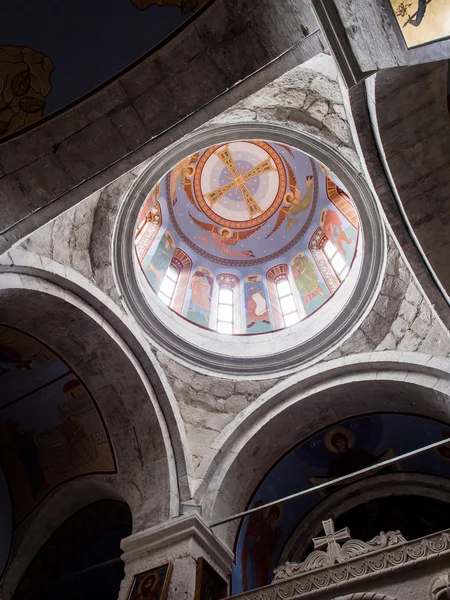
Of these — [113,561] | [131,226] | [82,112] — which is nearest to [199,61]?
[82,112]

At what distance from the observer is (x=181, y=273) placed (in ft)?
37.1

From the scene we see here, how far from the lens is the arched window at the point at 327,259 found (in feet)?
33.5

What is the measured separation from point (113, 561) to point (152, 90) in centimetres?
635

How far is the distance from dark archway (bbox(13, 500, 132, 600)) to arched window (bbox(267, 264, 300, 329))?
14.0ft

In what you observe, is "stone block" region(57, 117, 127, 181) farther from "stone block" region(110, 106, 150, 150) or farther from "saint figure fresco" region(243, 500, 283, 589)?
"saint figure fresco" region(243, 500, 283, 589)

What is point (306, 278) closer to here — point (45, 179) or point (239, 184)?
point (239, 184)

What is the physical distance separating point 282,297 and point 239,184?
3.05 metres

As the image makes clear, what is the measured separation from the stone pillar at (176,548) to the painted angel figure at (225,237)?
6.12 m

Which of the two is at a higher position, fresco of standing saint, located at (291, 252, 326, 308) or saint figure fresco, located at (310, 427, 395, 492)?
fresco of standing saint, located at (291, 252, 326, 308)

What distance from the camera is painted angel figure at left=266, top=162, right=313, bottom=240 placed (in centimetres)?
1158

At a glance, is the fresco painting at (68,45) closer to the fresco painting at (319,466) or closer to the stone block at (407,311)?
the stone block at (407,311)

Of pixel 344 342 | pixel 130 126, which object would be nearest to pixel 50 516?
pixel 344 342

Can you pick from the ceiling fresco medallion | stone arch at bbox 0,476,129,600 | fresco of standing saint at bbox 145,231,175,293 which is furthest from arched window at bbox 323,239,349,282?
stone arch at bbox 0,476,129,600

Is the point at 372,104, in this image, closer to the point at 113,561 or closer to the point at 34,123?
the point at 34,123
